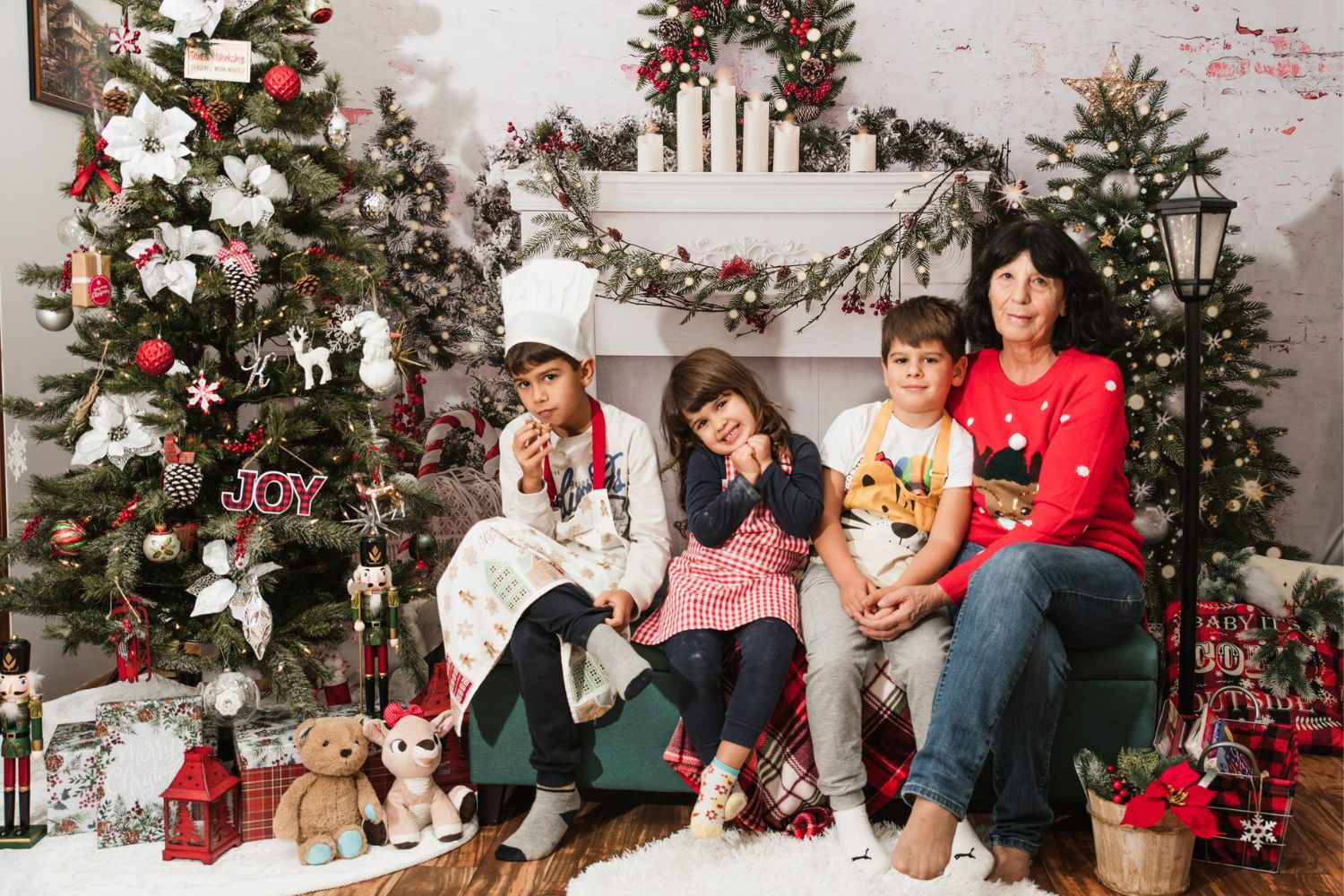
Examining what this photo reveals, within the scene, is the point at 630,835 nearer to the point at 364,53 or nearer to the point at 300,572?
the point at 300,572

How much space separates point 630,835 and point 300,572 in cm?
103

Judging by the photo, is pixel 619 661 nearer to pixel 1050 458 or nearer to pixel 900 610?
pixel 900 610

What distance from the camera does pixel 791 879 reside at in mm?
1817

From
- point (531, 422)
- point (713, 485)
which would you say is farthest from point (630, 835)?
point (531, 422)

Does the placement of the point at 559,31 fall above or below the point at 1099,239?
above

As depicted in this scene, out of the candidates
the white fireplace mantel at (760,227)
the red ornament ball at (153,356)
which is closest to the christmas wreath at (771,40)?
the white fireplace mantel at (760,227)

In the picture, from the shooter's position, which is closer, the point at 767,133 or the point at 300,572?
the point at 300,572

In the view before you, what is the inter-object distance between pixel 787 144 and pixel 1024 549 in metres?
1.52

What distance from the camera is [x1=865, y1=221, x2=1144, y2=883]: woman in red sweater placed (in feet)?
5.81

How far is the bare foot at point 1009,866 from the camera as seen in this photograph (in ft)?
6.07

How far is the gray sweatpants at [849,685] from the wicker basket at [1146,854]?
0.37 metres

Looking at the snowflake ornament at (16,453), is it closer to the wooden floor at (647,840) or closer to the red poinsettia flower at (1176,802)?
the wooden floor at (647,840)

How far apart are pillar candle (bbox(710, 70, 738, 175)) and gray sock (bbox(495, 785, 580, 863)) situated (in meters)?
1.75

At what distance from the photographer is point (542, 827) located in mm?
2029
